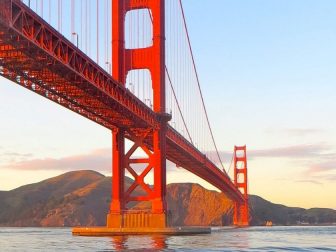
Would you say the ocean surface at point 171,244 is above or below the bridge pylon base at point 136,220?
below

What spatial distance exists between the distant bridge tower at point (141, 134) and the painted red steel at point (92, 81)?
74mm

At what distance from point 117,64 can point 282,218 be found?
5936 inches

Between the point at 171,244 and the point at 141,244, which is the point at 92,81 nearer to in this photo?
the point at 141,244

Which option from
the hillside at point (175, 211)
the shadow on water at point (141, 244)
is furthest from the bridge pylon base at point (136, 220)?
the hillside at point (175, 211)

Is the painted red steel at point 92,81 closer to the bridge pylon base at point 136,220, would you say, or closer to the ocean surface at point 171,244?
the bridge pylon base at point 136,220

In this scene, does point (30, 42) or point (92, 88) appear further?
point (92, 88)

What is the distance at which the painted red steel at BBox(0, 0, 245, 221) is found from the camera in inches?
1073

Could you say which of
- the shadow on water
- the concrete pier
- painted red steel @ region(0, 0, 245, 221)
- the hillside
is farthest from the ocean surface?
the hillside

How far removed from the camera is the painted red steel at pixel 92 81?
89.4 ft

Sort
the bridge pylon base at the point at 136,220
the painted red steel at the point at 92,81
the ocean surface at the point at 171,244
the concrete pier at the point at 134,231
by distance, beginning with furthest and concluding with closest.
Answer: the bridge pylon base at the point at 136,220
the concrete pier at the point at 134,231
the ocean surface at the point at 171,244
the painted red steel at the point at 92,81

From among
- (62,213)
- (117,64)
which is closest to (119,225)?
(117,64)

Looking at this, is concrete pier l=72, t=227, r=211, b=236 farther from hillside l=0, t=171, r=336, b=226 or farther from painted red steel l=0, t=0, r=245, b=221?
hillside l=0, t=171, r=336, b=226

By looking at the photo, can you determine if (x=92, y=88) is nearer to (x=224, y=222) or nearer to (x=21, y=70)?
(x=21, y=70)

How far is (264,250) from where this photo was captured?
97.9 ft
